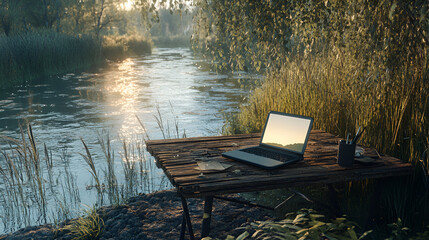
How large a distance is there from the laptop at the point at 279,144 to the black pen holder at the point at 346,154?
274 mm

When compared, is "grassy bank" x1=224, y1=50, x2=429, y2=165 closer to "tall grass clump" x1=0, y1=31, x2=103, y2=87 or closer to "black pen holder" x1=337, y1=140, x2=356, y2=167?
"black pen holder" x1=337, y1=140, x2=356, y2=167

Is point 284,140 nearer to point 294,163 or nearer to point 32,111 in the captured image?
point 294,163

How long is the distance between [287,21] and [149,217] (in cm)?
246

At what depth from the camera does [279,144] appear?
3154 millimetres

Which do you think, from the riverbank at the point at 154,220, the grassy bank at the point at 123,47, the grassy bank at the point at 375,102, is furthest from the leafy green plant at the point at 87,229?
the grassy bank at the point at 123,47

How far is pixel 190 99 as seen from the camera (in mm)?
13078

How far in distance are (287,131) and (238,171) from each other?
68 centimetres

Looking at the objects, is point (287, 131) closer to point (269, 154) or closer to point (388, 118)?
point (269, 154)

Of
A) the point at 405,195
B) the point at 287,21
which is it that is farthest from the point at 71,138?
the point at 405,195

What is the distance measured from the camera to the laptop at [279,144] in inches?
113

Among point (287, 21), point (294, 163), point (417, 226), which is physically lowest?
point (417, 226)

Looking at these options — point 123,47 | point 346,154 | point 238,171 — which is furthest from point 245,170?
point 123,47

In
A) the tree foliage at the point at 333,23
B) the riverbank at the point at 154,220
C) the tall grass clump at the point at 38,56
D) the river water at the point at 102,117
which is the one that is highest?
the tree foliage at the point at 333,23

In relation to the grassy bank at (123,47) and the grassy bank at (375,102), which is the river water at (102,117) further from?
the grassy bank at (123,47)
